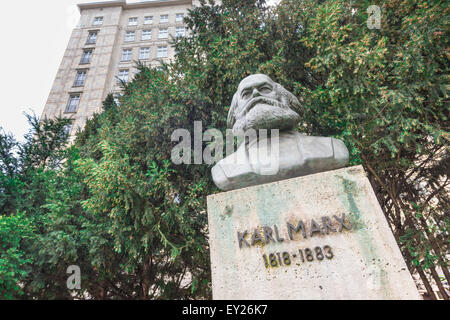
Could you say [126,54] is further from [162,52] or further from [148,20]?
[148,20]

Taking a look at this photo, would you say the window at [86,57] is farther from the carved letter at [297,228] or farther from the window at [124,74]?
the carved letter at [297,228]

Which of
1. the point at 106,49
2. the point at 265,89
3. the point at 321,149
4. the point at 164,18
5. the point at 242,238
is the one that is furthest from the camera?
the point at 164,18

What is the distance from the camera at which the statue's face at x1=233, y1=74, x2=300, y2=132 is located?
113 inches

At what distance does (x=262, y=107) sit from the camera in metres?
2.91

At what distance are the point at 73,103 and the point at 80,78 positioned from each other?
268 cm

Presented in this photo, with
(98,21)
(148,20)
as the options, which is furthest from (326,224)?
(98,21)

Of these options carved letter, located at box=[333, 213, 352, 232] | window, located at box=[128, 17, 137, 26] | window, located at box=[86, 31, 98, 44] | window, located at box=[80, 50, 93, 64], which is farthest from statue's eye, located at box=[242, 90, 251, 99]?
window, located at box=[128, 17, 137, 26]

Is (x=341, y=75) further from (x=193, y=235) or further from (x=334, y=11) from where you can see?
(x=193, y=235)

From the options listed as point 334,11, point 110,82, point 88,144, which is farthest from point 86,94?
point 334,11

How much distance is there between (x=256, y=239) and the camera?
7.58ft

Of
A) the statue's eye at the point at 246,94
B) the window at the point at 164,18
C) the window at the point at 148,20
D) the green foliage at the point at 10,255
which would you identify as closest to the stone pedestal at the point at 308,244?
the statue's eye at the point at 246,94

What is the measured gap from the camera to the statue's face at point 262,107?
113 inches

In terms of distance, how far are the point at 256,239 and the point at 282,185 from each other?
1.96 feet

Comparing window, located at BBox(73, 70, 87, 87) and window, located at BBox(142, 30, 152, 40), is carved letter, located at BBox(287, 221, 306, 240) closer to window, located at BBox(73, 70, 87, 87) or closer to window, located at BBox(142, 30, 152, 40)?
window, located at BBox(73, 70, 87, 87)
